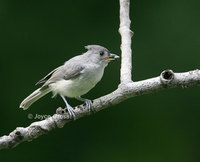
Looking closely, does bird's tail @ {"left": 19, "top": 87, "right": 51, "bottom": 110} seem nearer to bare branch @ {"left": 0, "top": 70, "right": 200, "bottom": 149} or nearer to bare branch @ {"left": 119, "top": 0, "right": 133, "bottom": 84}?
bare branch @ {"left": 0, "top": 70, "right": 200, "bottom": 149}

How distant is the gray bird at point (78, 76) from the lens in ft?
11.6

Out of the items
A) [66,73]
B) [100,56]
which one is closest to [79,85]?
[66,73]

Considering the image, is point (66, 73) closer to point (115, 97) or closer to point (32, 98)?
point (32, 98)

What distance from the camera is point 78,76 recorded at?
362 centimetres

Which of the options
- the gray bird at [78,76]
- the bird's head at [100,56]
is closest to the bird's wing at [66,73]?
the gray bird at [78,76]

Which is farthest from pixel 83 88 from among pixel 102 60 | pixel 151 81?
pixel 151 81

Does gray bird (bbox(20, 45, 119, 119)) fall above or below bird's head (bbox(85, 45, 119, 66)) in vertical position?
below

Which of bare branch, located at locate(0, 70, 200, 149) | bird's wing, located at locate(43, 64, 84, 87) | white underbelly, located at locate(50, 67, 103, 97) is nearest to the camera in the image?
bare branch, located at locate(0, 70, 200, 149)

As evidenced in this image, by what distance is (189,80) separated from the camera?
92.8 inches

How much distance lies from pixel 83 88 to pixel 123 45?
0.71 metres

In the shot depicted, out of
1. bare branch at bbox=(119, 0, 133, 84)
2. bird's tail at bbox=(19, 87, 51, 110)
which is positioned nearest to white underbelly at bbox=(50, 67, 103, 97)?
bird's tail at bbox=(19, 87, 51, 110)

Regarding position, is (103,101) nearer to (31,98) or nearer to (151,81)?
(151,81)

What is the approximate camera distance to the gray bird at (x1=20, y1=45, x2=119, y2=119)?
11.6ft

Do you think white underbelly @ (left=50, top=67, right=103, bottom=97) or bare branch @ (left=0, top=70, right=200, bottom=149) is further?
white underbelly @ (left=50, top=67, right=103, bottom=97)
